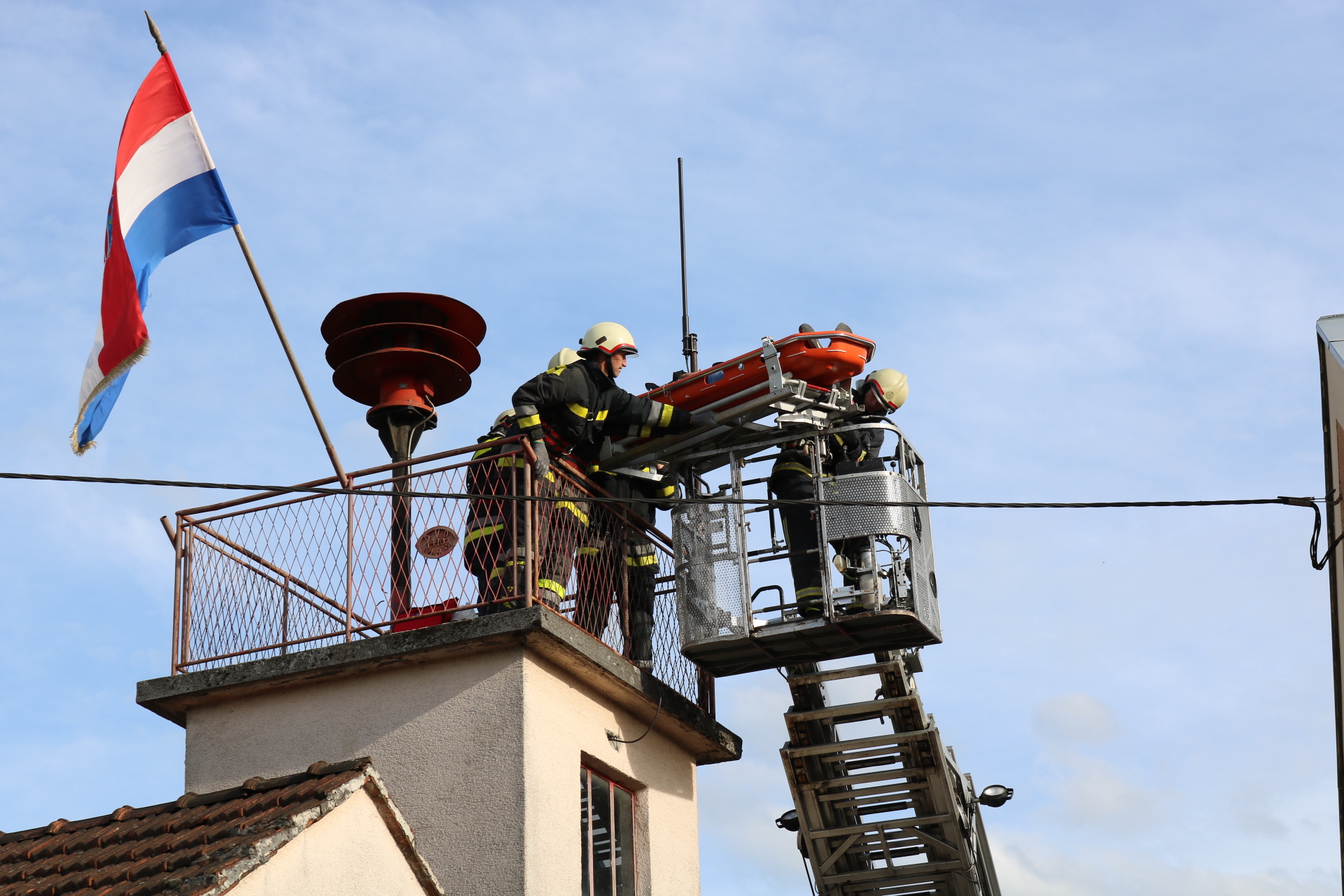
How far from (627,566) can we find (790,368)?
188cm

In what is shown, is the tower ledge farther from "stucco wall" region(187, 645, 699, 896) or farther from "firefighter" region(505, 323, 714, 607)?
"firefighter" region(505, 323, 714, 607)

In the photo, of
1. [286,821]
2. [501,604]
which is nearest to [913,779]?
[501,604]

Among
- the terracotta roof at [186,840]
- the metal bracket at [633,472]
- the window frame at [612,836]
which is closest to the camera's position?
the terracotta roof at [186,840]

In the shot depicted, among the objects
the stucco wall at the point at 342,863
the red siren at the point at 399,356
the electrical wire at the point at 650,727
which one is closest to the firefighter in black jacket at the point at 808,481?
the electrical wire at the point at 650,727

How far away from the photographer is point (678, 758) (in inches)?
513

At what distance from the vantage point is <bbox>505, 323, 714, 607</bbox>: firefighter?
459 inches

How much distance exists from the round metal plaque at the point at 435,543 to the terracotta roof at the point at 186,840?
2.31 m

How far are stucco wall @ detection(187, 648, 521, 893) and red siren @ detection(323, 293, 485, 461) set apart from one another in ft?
11.4

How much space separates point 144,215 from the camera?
11797mm

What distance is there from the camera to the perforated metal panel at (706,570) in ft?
40.4

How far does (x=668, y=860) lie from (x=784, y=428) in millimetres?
3174

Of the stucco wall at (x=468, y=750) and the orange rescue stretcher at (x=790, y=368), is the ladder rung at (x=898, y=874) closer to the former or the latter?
the stucco wall at (x=468, y=750)

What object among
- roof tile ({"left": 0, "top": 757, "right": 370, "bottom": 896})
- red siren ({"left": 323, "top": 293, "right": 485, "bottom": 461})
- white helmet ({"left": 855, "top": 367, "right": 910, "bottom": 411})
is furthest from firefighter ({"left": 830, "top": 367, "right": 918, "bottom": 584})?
roof tile ({"left": 0, "top": 757, "right": 370, "bottom": 896})

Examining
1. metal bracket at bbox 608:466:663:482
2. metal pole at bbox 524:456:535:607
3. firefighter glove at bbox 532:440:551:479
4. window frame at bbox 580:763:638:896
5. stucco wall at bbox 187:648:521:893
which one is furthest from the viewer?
metal bracket at bbox 608:466:663:482
